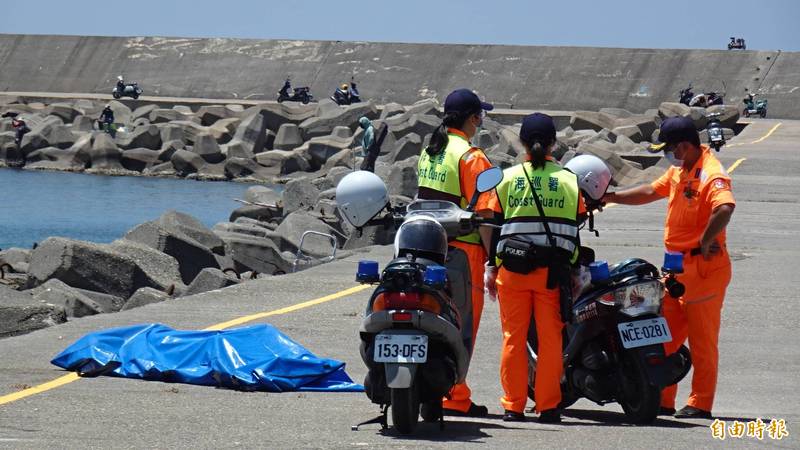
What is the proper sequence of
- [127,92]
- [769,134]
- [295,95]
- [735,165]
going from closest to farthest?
1. [735,165]
2. [769,134]
3. [295,95]
4. [127,92]

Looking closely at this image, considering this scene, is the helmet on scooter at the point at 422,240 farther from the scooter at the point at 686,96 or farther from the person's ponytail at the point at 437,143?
the scooter at the point at 686,96

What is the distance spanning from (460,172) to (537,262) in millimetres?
810

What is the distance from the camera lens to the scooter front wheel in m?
7.37

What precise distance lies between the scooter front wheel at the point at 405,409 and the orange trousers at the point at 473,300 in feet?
2.43

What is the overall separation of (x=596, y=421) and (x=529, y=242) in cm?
106

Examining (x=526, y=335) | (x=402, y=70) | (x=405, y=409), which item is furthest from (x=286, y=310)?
(x=402, y=70)

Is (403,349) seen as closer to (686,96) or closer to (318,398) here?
(318,398)

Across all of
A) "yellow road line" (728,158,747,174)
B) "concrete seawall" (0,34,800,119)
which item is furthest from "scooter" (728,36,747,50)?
"yellow road line" (728,158,747,174)

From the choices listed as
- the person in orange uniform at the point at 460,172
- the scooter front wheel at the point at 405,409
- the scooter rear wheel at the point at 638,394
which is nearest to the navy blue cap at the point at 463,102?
the person in orange uniform at the point at 460,172

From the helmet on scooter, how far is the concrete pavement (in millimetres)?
900

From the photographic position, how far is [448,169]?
28.2 feet

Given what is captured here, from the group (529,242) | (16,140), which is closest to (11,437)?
(529,242)

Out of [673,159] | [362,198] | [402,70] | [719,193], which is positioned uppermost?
[402,70]

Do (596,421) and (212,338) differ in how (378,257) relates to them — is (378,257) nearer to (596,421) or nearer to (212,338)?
(212,338)
